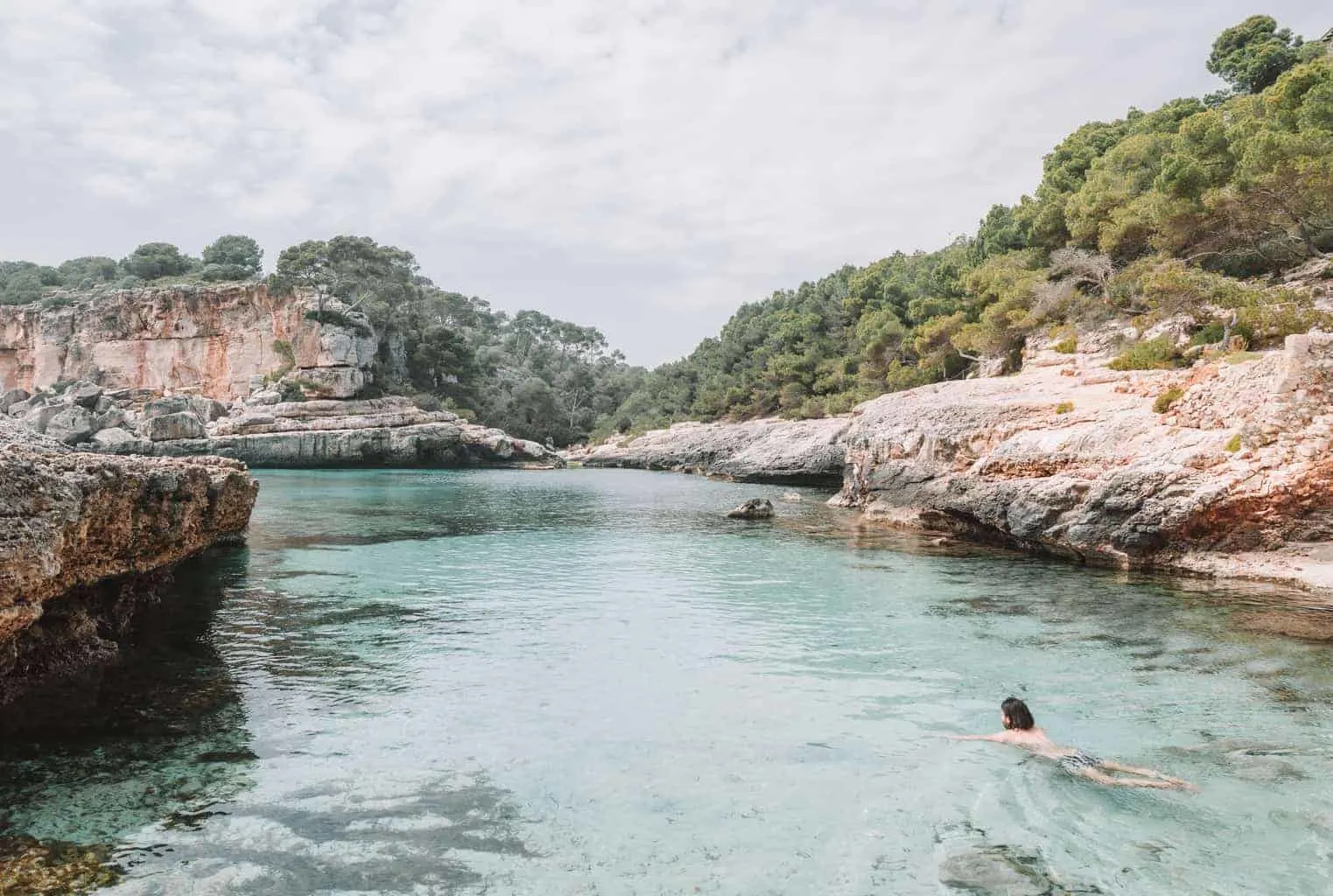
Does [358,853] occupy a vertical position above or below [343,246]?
below

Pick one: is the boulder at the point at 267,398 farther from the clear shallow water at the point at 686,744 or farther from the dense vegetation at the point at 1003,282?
the clear shallow water at the point at 686,744

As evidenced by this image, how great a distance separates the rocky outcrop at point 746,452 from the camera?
122ft

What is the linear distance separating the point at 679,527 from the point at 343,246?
202ft

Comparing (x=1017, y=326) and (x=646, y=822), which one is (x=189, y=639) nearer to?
(x=646, y=822)

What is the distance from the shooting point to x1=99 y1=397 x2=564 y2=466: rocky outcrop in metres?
50.7

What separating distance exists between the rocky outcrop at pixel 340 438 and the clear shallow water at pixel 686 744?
4188 centimetres

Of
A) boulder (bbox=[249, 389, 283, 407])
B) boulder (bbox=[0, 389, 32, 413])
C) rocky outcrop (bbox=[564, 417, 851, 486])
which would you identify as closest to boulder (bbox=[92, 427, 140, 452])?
boulder (bbox=[249, 389, 283, 407])

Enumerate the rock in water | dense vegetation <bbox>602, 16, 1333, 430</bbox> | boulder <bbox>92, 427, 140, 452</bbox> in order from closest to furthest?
dense vegetation <bbox>602, 16, 1333, 430</bbox>, the rock in water, boulder <bbox>92, 427, 140, 452</bbox>

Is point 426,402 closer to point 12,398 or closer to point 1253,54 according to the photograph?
point 12,398

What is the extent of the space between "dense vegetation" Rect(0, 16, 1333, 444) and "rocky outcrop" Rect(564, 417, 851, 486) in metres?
5.22

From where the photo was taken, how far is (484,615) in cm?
1087

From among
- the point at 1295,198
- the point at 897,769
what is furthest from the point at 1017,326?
the point at 897,769

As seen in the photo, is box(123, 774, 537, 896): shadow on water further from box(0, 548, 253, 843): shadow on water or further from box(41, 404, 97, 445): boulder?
box(41, 404, 97, 445): boulder

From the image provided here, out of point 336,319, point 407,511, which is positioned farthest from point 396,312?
point 407,511
